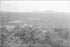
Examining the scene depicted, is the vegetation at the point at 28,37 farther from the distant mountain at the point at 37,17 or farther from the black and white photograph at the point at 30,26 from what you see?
the distant mountain at the point at 37,17

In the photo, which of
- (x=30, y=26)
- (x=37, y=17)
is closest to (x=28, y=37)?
(x=30, y=26)

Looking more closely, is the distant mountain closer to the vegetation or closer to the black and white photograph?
the black and white photograph

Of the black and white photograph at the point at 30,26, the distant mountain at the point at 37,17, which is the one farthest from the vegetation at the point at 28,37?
the distant mountain at the point at 37,17

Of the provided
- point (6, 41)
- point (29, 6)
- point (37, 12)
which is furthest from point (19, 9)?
point (6, 41)

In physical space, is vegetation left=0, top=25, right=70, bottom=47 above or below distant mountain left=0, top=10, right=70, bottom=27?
below

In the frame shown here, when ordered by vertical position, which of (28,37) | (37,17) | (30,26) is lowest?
(28,37)

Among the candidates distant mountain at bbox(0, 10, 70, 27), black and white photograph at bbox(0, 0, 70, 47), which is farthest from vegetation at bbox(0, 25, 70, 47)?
distant mountain at bbox(0, 10, 70, 27)

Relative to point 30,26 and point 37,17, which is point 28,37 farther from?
point 37,17

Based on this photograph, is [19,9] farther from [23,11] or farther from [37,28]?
[37,28]
